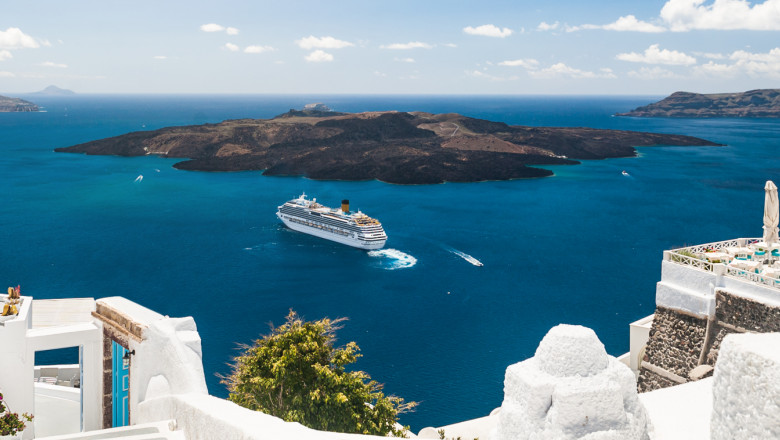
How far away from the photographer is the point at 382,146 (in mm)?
107500

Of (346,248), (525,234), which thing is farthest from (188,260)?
(525,234)

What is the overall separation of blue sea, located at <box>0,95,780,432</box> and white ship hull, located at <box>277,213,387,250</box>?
30.2 inches

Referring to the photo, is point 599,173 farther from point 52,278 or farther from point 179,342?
point 179,342

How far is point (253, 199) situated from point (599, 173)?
49.0 meters

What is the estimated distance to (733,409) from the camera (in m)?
5.31

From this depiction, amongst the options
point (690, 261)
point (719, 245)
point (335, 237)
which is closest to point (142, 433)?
point (690, 261)

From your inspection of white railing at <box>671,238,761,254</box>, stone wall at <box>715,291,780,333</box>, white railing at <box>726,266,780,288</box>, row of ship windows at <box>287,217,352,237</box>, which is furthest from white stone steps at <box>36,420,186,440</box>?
row of ship windows at <box>287,217,352,237</box>

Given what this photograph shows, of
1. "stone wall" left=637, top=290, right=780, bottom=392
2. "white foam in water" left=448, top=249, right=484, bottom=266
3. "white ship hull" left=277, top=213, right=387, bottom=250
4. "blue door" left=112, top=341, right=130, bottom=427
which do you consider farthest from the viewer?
"white ship hull" left=277, top=213, right=387, bottom=250

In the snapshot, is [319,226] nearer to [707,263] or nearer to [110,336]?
[707,263]

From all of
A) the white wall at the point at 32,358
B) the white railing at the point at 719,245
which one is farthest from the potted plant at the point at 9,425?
the white railing at the point at 719,245

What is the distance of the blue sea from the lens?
33.4 metres

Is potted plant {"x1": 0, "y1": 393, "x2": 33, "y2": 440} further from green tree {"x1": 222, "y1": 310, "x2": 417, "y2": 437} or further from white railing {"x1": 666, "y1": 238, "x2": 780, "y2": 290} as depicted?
white railing {"x1": 666, "y1": 238, "x2": 780, "y2": 290}

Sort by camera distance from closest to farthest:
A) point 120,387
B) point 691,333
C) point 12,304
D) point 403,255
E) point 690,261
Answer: point 120,387 → point 12,304 → point 691,333 → point 690,261 → point 403,255

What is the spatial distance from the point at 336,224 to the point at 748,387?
51.6m
